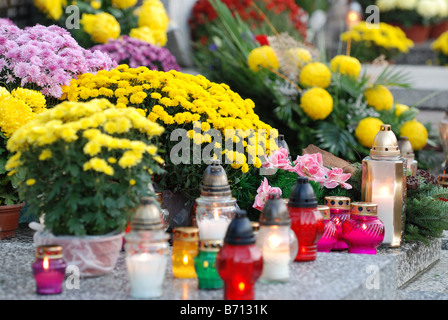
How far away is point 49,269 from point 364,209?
5.00 feet

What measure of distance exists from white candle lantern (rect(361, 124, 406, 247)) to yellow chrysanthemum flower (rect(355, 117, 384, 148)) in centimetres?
164

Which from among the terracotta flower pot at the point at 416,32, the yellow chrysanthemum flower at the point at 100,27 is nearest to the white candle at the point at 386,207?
the yellow chrysanthemum flower at the point at 100,27

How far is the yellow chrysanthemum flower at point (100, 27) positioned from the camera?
5.85 metres

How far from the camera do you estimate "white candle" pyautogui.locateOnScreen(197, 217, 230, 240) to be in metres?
2.93

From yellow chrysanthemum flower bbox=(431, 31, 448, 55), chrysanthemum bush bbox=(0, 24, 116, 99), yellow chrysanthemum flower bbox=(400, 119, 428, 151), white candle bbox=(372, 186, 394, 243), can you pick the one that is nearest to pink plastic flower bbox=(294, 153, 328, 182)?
white candle bbox=(372, 186, 394, 243)

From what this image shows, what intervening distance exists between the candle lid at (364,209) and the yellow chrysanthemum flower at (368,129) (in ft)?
6.11

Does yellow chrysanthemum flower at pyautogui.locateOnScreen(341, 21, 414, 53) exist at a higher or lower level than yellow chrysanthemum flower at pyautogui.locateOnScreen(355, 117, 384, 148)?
higher

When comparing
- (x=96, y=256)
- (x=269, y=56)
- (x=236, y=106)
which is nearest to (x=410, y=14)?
(x=269, y=56)

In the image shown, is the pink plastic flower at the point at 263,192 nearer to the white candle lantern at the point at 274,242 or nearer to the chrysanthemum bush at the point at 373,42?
the white candle lantern at the point at 274,242

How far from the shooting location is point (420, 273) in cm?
368

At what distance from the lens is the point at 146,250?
2.40 meters

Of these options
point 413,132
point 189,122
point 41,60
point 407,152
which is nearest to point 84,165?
point 189,122

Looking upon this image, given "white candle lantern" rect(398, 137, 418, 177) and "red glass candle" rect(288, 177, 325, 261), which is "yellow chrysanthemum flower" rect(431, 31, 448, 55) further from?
"red glass candle" rect(288, 177, 325, 261)

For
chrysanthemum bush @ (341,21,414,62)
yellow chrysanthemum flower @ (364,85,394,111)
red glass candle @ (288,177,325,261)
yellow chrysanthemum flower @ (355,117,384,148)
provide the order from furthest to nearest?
chrysanthemum bush @ (341,21,414,62), yellow chrysanthemum flower @ (364,85,394,111), yellow chrysanthemum flower @ (355,117,384,148), red glass candle @ (288,177,325,261)
